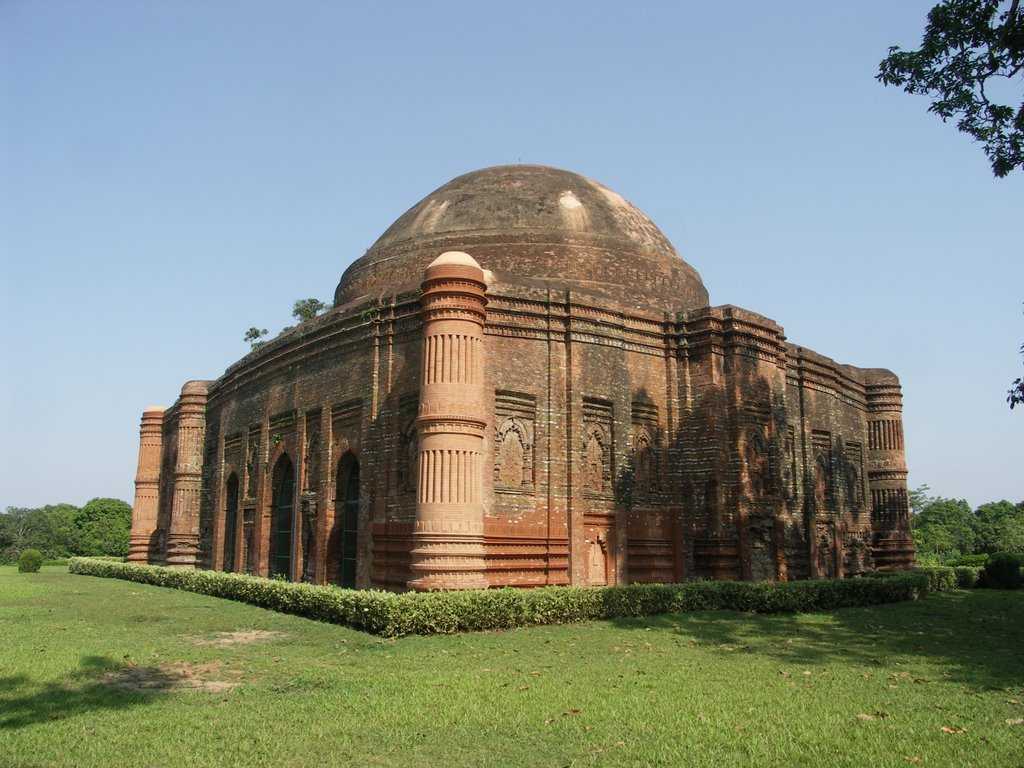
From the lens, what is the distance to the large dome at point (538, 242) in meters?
16.8

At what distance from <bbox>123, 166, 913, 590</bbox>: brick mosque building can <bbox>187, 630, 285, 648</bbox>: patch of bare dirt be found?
2105mm

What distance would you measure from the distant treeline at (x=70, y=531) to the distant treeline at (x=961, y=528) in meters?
46.4

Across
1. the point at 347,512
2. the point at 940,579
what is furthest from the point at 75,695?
the point at 940,579

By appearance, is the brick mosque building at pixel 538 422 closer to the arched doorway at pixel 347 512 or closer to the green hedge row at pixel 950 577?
the arched doorway at pixel 347 512

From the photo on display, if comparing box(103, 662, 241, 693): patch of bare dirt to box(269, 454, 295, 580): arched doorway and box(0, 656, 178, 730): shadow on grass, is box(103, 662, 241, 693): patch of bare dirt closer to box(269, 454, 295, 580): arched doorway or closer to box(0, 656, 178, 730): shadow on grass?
box(0, 656, 178, 730): shadow on grass

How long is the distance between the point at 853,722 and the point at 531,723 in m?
2.37

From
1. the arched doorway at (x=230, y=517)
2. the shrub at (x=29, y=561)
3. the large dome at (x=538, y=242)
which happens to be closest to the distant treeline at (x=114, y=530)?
the shrub at (x=29, y=561)

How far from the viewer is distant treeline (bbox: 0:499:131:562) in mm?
52344

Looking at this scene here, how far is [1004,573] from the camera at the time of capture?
21.2 metres

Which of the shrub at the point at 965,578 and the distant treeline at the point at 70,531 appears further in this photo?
the distant treeline at the point at 70,531

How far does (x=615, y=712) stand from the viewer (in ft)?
20.9

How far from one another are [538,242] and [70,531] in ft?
168

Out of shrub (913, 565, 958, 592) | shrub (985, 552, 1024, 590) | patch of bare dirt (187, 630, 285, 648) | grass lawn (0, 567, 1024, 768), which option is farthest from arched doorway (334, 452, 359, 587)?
shrub (985, 552, 1024, 590)

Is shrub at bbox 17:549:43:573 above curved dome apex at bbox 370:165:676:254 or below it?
below
